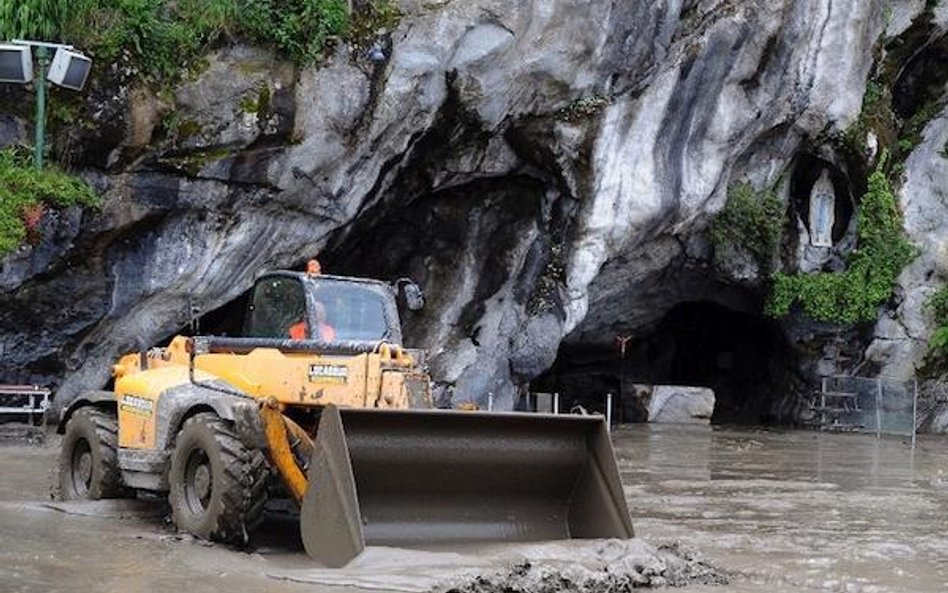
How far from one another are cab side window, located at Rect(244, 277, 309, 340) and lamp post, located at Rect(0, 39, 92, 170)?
6796 mm

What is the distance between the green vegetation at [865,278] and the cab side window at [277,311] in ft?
58.8

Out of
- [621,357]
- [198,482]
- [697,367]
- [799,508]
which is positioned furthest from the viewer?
[697,367]

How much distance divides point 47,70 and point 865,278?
655 inches

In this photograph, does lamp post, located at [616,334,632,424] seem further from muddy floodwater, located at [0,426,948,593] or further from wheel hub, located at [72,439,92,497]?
wheel hub, located at [72,439,92,497]

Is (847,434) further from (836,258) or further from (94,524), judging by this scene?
(94,524)

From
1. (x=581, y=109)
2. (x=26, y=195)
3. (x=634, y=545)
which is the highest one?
(x=581, y=109)

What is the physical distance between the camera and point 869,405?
26.0 m

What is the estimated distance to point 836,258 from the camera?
27.3 meters

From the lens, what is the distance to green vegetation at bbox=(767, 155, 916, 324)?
86.4ft

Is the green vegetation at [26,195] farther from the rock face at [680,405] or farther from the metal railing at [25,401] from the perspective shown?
the rock face at [680,405]

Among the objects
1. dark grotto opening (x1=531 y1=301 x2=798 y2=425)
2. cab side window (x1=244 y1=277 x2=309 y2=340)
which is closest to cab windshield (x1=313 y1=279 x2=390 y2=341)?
cab side window (x1=244 y1=277 x2=309 y2=340)

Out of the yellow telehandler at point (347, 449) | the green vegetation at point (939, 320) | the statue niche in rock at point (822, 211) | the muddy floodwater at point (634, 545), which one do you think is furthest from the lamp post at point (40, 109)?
the green vegetation at point (939, 320)

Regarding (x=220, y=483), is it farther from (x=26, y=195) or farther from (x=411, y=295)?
(x=26, y=195)

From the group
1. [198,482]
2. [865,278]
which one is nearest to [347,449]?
[198,482]
